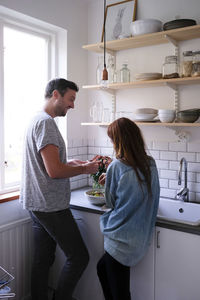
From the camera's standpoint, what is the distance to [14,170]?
2.73 meters

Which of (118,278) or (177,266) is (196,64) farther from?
(118,278)

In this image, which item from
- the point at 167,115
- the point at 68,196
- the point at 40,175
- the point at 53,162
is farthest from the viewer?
the point at 167,115

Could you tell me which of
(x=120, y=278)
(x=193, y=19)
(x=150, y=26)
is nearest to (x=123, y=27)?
(x=150, y=26)

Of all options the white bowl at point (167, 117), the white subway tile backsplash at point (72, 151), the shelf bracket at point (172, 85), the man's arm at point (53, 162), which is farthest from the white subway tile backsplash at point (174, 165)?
the man's arm at point (53, 162)

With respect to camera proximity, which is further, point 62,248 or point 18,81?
point 18,81

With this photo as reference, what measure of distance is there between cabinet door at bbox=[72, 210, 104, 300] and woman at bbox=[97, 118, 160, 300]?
1.44ft

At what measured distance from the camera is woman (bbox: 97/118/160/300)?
1824mm

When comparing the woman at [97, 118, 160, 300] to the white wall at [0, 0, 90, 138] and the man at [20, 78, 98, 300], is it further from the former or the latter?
the white wall at [0, 0, 90, 138]

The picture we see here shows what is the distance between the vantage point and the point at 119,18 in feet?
9.53

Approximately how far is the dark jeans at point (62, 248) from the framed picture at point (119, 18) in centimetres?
163

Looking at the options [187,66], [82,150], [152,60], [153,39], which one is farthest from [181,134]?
[82,150]

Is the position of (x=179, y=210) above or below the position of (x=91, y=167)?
below

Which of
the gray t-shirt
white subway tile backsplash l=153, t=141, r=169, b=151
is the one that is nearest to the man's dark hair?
the gray t-shirt

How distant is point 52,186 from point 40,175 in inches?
4.2
